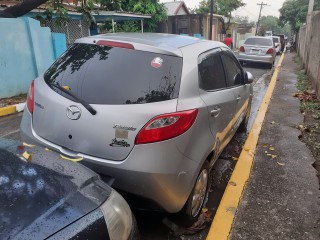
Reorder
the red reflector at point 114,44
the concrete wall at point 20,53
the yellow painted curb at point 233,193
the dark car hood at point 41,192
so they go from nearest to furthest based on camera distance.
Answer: the dark car hood at point 41,192 < the red reflector at point 114,44 < the yellow painted curb at point 233,193 < the concrete wall at point 20,53

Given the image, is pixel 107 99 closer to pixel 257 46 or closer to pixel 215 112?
pixel 215 112

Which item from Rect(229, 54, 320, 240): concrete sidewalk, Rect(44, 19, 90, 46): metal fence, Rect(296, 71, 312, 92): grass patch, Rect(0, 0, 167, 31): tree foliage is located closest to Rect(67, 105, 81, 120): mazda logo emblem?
Rect(229, 54, 320, 240): concrete sidewalk

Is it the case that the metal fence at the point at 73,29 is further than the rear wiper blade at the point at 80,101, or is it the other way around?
the metal fence at the point at 73,29

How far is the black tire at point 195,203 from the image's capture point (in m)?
2.65

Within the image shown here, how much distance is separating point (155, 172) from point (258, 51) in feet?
46.2

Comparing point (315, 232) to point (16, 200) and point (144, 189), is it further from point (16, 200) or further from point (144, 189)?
point (16, 200)

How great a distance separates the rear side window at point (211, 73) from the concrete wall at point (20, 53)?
19.1 ft

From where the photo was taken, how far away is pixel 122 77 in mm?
2451

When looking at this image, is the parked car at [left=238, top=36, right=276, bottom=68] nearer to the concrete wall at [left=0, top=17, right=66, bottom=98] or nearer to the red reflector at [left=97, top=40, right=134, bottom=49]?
the concrete wall at [left=0, top=17, right=66, bottom=98]

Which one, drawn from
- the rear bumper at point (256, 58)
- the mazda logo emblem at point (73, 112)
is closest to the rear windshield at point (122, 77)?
the mazda logo emblem at point (73, 112)

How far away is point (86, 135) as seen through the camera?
2354 mm

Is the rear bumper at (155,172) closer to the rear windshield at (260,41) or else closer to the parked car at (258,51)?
the parked car at (258,51)

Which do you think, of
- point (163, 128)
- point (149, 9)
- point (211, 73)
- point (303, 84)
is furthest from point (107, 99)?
point (149, 9)

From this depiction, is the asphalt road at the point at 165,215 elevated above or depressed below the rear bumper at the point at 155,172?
below
